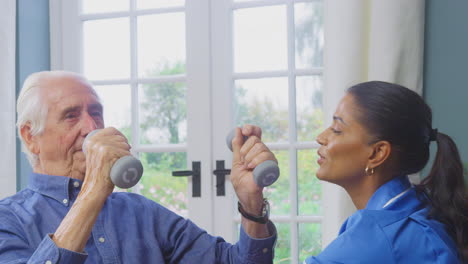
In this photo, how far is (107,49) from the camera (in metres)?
2.73

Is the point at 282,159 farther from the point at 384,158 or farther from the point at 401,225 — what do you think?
the point at 401,225

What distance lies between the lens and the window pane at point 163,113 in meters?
2.59

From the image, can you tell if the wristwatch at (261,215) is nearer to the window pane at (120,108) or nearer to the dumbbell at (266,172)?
the dumbbell at (266,172)

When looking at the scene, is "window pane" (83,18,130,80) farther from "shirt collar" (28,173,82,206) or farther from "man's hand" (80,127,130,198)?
"man's hand" (80,127,130,198)

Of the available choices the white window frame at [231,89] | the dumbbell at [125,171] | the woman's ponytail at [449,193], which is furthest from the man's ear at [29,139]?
the white window frame at [231,89]

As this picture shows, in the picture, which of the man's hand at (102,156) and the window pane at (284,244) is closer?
the man's hand at (102,156)

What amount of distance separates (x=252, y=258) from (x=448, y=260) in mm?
468

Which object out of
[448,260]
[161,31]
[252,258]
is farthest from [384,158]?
[161,31]

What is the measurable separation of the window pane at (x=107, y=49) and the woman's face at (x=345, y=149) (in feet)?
4.90

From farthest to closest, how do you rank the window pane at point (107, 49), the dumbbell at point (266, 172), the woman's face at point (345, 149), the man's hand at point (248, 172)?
1. the window pane at point (107, 49)
2. the woman's face at point (345, 149)
3. the man's hand at point (248, 172)
4. the dumbbell at point (266, 172)

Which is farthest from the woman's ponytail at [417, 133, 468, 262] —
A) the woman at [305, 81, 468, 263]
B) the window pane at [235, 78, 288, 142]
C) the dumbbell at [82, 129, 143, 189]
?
the window pane at [235, 78, 288, 142]

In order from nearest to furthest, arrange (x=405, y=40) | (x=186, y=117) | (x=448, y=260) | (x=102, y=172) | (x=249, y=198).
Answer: (x=102, y=172), (x=448, y=260), (x=249, y=198), (x=405, y=40), (x=186, y=117)

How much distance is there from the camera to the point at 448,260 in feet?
3.80

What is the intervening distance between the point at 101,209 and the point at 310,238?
1461mm
